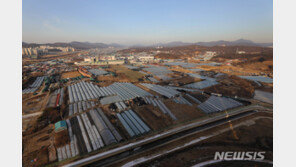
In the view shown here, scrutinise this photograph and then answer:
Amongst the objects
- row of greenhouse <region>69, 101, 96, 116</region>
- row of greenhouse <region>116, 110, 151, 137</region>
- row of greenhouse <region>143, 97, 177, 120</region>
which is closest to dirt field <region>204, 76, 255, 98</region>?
row of greenhouse <region>143, 97, 177, 120</region>

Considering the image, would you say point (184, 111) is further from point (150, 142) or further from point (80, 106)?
point (80, 106)

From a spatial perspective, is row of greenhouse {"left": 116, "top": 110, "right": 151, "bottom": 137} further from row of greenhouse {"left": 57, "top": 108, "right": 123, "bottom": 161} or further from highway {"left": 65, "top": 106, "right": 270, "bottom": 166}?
row of greenhouse {"left": 57, "top": 108, "right": 123, "bottom": 161}

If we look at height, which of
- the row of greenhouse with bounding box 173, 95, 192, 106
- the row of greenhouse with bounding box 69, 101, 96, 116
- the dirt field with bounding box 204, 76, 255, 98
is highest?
the dirt field with bounding box 204, 76, 255, 98

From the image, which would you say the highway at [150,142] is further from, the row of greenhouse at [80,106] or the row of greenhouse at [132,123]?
the row of greenhouse at [80,106]

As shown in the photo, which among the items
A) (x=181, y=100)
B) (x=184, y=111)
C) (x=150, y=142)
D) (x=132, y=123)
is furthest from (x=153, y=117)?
(x=181, y=100)

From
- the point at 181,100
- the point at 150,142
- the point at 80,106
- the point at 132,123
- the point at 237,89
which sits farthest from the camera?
the point at 237,89

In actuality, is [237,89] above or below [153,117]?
above

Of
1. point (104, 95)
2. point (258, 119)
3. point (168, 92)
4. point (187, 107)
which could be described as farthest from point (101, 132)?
point (258, 119)

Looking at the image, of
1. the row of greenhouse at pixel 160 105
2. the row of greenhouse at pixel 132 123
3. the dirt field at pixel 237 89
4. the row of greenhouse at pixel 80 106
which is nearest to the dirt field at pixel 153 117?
the row of greenhouse at pixel 160 105
